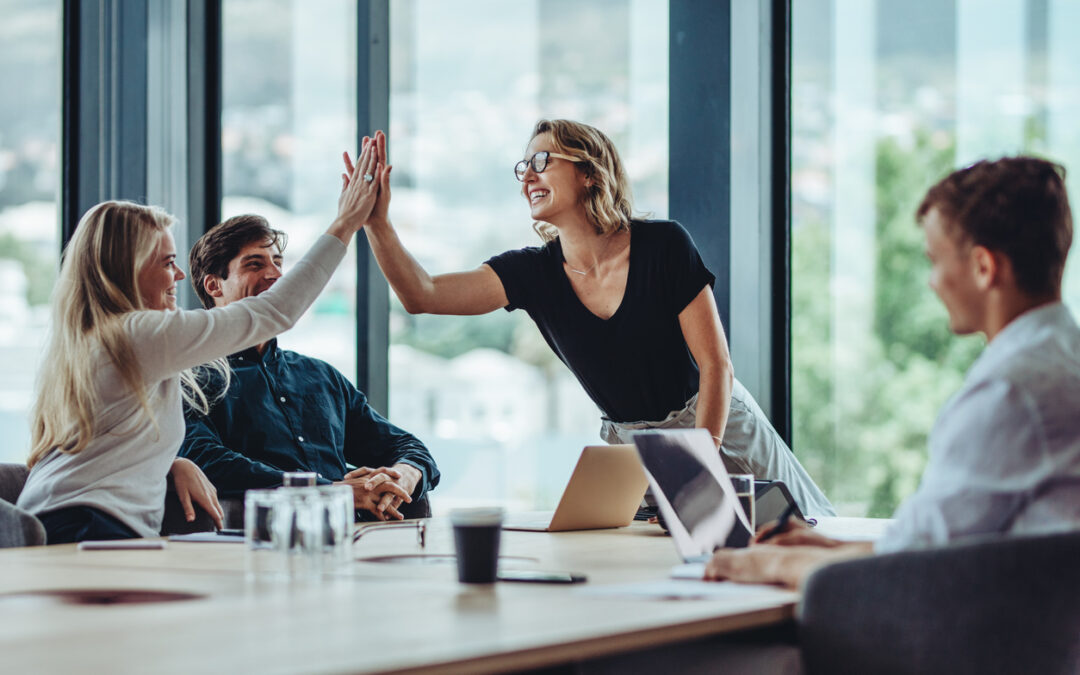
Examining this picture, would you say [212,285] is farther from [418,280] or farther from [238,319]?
[238,319]

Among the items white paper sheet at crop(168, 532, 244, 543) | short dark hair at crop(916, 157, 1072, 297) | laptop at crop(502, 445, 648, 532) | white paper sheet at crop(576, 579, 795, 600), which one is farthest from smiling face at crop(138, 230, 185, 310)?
short dark hair at crop(916, 157, 1072, 297)

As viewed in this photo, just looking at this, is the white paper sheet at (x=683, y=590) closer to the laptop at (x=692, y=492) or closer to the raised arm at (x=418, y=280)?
the laptop at (x=692, y=492)

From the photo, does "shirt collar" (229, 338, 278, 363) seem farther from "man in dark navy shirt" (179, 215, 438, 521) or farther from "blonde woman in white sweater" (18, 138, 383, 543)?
"blonde woman in white sweater" (18, 138, 383, 543)

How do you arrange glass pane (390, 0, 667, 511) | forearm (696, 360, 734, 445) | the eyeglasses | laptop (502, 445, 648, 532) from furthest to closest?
glass pane (390, 0, 667, 511), the eyeglasses, forearm (696, 360, 734, 445), laptop (502, 445, 648, 532)

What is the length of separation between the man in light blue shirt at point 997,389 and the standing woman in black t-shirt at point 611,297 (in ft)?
4.16

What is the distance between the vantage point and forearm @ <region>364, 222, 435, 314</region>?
293cm

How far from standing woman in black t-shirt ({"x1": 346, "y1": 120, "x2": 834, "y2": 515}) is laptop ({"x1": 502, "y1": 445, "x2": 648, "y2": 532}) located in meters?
0.57

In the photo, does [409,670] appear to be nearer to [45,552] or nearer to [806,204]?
[45,552]

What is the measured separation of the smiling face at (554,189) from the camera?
3.00 metres

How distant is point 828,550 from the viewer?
1.51m

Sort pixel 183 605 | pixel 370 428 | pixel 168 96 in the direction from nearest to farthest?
pixel 183 605 → pixel 370 428 → pixel 168 96

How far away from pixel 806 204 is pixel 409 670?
2989 millimetres

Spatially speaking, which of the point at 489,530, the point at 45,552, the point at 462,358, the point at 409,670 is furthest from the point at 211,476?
the point at 462,358

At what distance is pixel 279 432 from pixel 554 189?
94 centimetres
